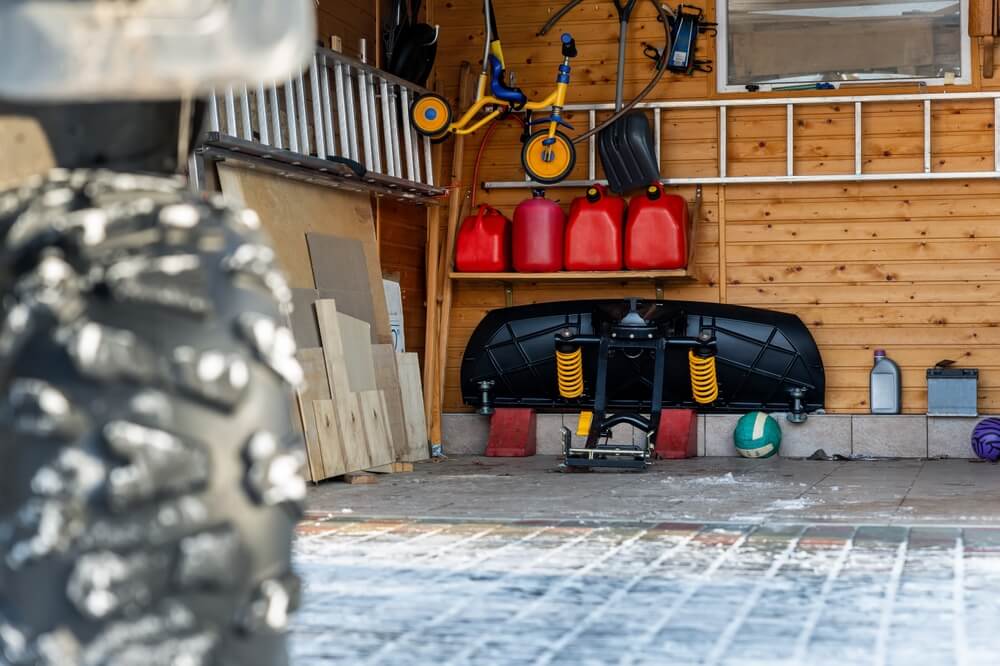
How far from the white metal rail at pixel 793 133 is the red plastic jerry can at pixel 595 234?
320 millimetres

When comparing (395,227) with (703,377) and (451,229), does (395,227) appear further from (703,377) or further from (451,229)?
(703,377)

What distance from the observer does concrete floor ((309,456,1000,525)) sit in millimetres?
5328

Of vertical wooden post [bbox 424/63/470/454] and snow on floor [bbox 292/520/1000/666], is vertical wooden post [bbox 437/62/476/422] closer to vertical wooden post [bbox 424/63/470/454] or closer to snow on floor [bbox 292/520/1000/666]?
vertical wooden post [bbox 424/63/470/454]

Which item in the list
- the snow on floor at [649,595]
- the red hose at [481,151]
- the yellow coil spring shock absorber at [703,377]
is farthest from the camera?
the red hose at [481,151]

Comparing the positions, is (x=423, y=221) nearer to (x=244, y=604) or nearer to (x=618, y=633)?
(x=618, y=633)

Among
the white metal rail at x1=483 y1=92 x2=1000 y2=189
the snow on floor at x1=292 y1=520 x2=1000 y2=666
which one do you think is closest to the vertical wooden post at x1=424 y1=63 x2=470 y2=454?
the white metal rail at x1=483 y1=92 x2=1000 y2=189

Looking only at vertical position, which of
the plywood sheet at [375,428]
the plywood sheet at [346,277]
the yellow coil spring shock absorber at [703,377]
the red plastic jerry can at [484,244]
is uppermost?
the red plastic jerry can at [484,244]

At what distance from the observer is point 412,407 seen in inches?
336

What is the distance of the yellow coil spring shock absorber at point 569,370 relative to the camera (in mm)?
8570

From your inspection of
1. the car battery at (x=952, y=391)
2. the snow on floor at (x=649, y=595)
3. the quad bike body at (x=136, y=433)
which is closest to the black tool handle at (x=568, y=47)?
the car battery at (x=952, y=391)

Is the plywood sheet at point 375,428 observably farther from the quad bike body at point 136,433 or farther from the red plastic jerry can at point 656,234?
the quad bike body at point 136,433

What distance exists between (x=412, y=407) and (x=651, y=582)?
5.39m

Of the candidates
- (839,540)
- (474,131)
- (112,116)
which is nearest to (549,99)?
(474,131)

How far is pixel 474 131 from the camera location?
950 centimetres
